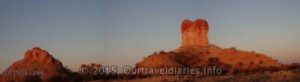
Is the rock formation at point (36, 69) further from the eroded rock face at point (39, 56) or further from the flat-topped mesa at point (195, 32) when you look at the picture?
the flat-topped mesa at point (195, 32)

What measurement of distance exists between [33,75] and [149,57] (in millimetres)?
21445

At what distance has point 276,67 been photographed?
91.9 m

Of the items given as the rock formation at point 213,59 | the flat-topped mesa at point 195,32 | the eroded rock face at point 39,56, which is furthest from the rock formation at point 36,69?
the flat-topped mesa at point 195,32

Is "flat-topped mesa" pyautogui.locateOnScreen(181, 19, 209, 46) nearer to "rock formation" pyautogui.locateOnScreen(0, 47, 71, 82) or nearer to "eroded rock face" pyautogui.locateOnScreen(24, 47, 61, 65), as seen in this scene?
"rock formation" pyautogui.locateOnScreen(0, 47, 71, 82)

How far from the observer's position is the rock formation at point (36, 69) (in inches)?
3049

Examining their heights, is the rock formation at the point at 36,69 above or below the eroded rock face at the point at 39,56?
below

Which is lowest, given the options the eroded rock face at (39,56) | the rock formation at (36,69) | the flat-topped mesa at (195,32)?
the rock formation at (36,69)

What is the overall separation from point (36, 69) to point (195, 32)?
42.0 meters

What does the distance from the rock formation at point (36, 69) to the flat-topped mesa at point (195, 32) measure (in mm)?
36383

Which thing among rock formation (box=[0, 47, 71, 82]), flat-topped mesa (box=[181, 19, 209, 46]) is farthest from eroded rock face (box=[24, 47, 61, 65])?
flat-topped mesa (box=[181, 19, 209, 46])

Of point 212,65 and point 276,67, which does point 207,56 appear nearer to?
point 212,65

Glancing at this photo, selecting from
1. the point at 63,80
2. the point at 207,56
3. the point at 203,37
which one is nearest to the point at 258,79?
the point at 63,80

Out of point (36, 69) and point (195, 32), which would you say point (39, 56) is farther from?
point (195, 32)

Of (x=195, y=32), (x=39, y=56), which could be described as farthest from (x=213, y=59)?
(x=39, y=56)
